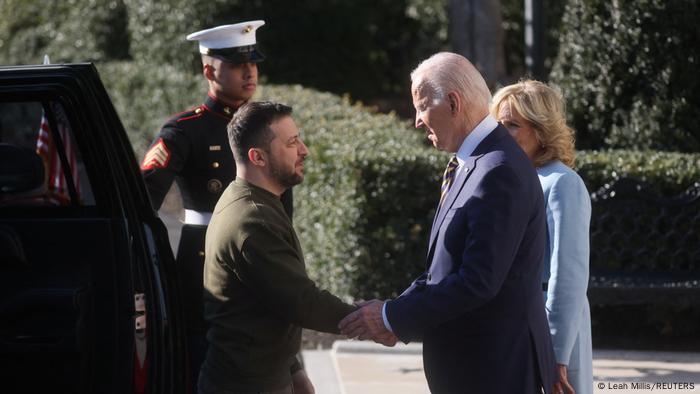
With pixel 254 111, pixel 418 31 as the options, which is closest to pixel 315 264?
pixel 254 111

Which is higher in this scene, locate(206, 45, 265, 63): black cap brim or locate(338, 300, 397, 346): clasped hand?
locate(206, 45, 265, 63): black cap brim

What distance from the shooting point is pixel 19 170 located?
3.44 m

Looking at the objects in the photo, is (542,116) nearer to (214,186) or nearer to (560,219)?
(560,219)

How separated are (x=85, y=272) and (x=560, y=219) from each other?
5.16 feet

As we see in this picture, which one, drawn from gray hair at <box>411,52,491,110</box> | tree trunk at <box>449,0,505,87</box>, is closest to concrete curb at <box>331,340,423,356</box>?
gray hair at <box>411,52,491,110</box>

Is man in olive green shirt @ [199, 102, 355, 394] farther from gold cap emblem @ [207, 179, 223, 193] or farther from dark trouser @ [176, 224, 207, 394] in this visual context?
gold cap emblem @ [207, 179, 223, 193]

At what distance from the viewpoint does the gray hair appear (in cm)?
345

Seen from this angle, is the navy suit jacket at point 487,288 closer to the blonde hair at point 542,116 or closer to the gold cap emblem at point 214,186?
the blonde hair at point 542,116

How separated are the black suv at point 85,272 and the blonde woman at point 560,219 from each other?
48.3 inches

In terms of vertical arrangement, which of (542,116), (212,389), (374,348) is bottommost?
(374,348)

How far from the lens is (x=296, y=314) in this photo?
3.55m

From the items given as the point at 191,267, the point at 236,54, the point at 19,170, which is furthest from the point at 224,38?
the point at 19,170

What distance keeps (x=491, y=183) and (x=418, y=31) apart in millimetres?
18335

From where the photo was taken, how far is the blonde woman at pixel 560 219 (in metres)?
3.85
